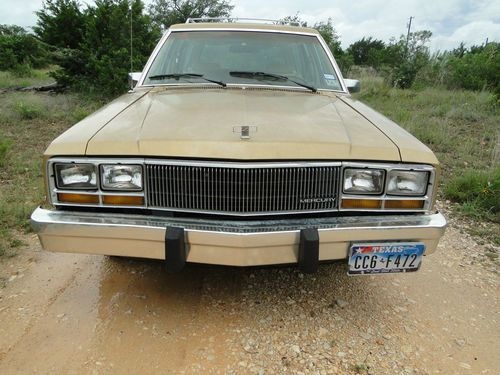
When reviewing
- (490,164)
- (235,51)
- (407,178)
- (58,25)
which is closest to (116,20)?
(58,25)

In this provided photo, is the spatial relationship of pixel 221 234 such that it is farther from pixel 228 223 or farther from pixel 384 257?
pixel 384 257

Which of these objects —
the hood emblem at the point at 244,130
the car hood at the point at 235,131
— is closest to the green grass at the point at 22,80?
Answer: the car hood at the point at 235,131

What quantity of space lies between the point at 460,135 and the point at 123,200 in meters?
6.52

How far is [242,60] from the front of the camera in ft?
10.6

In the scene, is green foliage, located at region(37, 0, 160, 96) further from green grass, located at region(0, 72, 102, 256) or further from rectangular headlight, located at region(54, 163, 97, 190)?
rectangular headlight, located at region(54, 163, 97, 190)

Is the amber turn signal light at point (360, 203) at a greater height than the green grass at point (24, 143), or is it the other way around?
the amber turn signal light at point (360, 203)

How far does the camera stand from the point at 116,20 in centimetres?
845

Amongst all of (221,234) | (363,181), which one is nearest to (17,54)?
(221,234)

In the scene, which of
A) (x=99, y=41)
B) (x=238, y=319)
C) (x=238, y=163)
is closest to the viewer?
(x=238, y=163)

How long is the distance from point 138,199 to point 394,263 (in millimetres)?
1393

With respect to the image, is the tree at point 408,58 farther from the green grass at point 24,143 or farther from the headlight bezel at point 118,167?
the headlight bezel at point 118,167

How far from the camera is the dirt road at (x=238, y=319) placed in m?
2.00

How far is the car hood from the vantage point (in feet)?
6.26

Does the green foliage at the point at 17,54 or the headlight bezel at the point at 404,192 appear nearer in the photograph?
the headlight bezel at the point at 404,192
